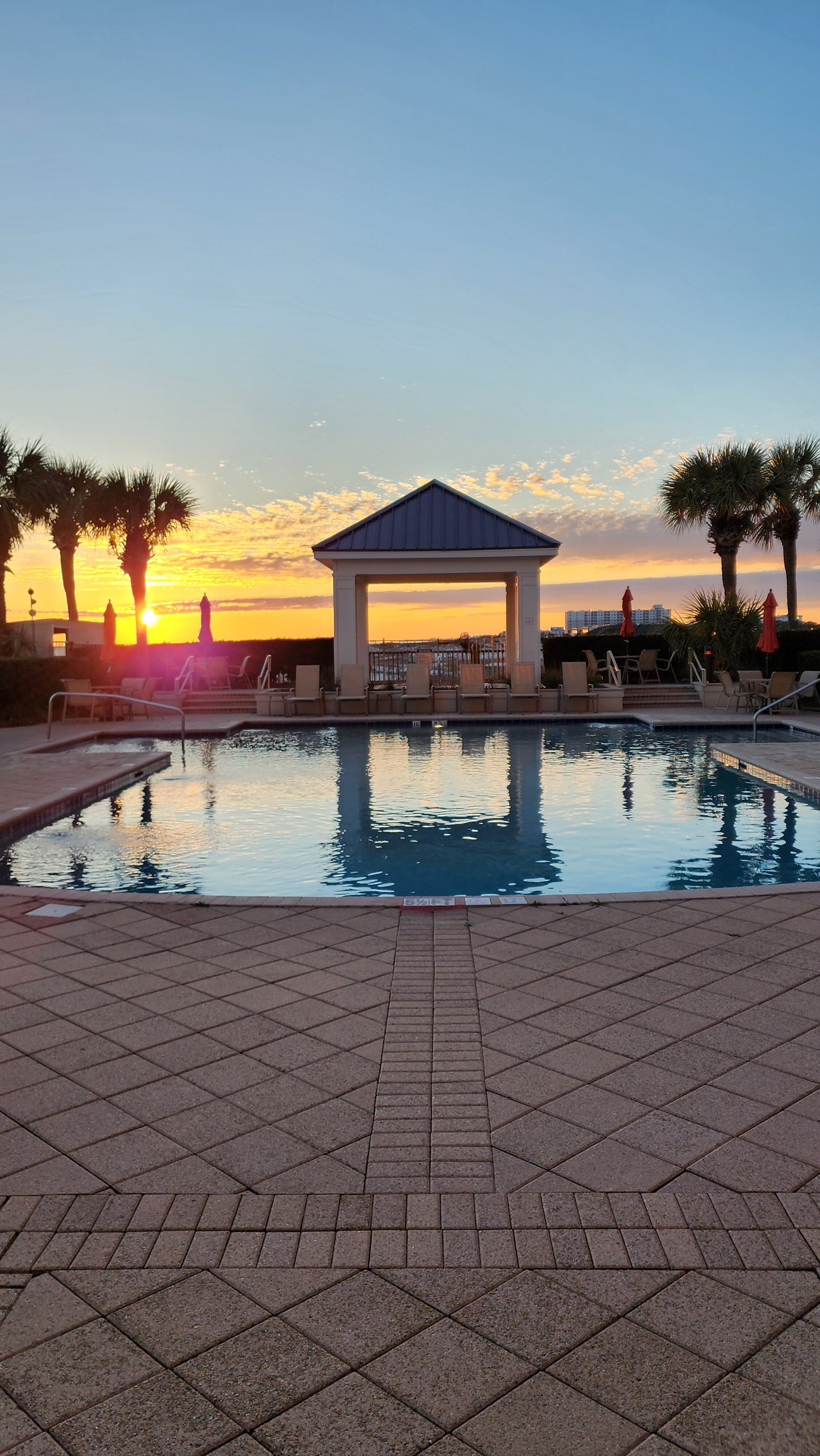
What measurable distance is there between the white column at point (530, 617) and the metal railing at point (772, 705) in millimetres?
5128

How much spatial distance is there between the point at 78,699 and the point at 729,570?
723 inches

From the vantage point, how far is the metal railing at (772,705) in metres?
14.9

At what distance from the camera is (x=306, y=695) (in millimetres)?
20094

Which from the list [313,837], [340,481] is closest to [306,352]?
[340,481]

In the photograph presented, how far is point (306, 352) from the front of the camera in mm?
18750

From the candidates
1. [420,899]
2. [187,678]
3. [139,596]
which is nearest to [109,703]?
[187,678]

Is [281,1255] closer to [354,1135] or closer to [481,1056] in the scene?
[354,1135]

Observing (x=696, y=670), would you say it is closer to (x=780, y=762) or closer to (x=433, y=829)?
(x=780, y=762)

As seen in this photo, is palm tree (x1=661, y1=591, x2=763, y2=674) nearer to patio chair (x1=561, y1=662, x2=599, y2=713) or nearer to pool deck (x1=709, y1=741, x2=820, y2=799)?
patio chair (x1=561, y1=662, x2=599, y2=713)

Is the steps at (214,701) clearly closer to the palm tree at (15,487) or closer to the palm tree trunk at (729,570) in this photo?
the palm tree at (15,487)

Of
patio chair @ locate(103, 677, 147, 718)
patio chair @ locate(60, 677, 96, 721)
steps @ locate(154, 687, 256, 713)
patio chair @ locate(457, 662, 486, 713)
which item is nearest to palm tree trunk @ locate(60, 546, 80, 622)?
patio chair @ locate(103, 677, 147, 718)

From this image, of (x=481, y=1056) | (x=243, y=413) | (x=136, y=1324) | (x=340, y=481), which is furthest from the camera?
(x=340, y=481)

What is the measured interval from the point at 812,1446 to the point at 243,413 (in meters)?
20.6

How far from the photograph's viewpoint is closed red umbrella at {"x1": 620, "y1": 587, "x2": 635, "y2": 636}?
930 inches
